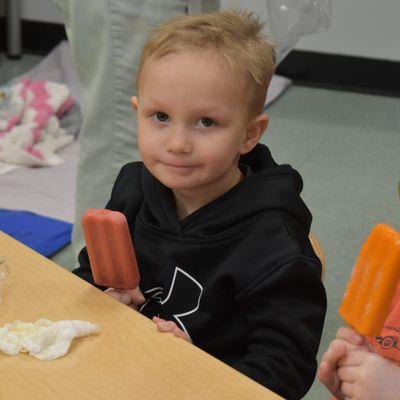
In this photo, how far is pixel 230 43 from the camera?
1.08 metres

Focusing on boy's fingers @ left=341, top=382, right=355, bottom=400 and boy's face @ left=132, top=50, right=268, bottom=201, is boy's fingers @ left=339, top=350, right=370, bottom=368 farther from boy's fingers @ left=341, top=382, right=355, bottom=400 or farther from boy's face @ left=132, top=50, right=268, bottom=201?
boy's face @ left=132, top=50, right=268, bottom=201

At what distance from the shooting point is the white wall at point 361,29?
12.2 ft

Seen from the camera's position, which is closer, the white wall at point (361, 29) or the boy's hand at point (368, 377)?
the boy's hand at point (368, 377)

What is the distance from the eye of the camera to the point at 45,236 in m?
2.44

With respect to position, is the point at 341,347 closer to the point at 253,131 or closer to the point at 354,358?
the point at 354,358

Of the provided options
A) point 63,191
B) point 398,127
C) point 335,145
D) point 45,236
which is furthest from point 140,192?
point 398,127

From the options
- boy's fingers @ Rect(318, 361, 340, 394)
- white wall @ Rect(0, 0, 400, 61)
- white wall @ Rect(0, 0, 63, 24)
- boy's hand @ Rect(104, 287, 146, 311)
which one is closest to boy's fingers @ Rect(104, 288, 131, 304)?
boy's hand @ Rect(104, 287, 146, 311)

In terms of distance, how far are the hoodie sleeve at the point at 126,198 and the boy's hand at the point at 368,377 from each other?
0.53 meters

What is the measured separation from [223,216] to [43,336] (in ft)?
1.23

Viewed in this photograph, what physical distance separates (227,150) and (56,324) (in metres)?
0.36

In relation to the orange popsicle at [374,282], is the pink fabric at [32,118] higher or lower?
lower

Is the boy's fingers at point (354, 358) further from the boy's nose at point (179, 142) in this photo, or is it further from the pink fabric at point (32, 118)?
the pink fabric at point (32, 118)

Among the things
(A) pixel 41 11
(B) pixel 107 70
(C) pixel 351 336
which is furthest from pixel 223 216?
(A) pixel 41 11

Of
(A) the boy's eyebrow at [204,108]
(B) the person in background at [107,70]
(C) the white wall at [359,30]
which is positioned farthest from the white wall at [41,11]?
(A) the boy's eyebrow at [204,108]
